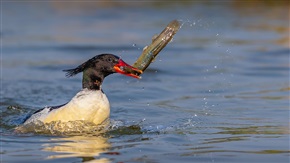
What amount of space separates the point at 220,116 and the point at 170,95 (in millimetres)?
1945

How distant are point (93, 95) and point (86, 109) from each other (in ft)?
0.56

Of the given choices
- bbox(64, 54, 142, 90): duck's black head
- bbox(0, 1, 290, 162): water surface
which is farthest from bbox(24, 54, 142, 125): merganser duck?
bbox(0, 1, 290, 162): water surface

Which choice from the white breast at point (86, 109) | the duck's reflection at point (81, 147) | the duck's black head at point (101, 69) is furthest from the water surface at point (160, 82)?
the duck's black head at point (101, 69)

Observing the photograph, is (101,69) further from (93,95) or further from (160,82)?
(160,82)

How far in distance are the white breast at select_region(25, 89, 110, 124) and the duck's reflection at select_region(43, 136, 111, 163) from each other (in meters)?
0.25

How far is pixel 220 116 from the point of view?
9.95 meters

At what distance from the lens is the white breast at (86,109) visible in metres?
8.56

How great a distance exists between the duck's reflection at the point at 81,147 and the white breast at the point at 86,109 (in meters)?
0.25

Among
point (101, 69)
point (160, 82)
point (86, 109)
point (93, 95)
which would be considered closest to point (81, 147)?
point (86, 109)

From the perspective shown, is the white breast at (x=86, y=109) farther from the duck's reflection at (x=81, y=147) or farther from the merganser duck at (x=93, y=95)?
the duck's reflection at (x=81, y=147)

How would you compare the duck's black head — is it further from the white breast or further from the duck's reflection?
the duck's reflection

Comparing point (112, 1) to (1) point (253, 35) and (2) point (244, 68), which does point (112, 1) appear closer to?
(1) point (253, 35)

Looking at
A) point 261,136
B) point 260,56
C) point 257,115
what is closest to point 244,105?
point 257,115

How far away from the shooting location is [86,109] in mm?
8562
